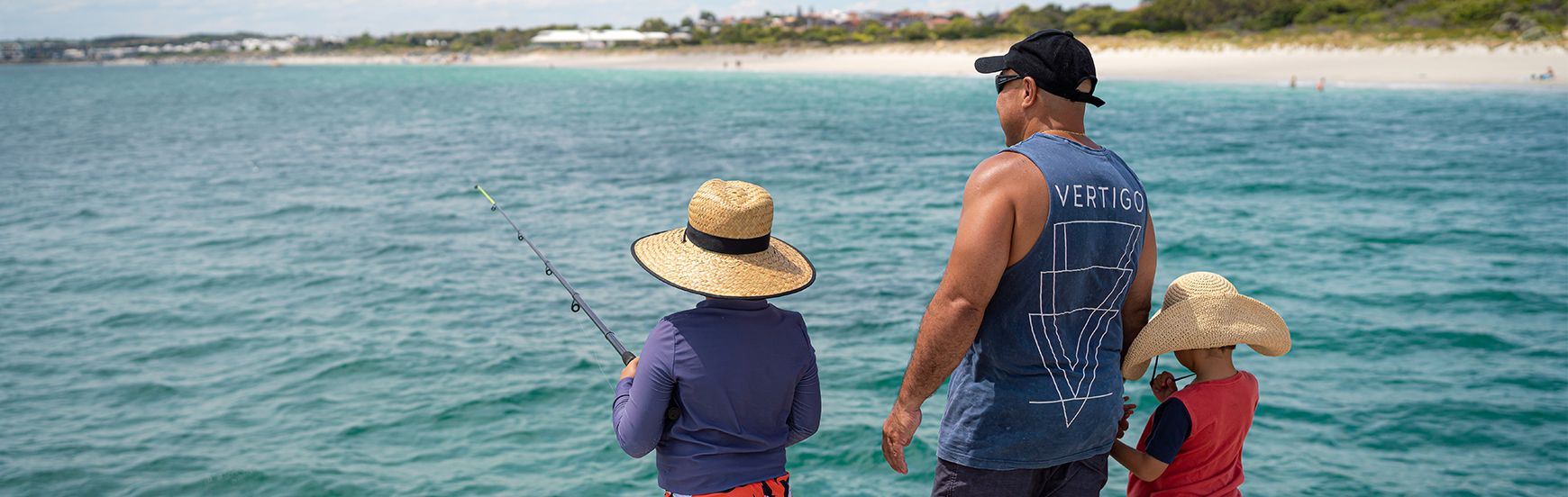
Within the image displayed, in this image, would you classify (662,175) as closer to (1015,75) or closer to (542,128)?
(542,128)

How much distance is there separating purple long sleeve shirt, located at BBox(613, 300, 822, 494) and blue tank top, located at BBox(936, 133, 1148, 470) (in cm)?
43

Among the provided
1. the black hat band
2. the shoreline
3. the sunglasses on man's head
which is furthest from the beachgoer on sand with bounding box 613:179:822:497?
the shoreline

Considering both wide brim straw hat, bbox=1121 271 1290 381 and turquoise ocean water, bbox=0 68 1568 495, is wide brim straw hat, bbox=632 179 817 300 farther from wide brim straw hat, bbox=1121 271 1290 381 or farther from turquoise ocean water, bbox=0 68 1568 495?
turquoise ocean water, bbox=0 68 1568 495

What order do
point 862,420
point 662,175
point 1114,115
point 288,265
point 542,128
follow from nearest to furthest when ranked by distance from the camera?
point 862,420 → point 288,265 → point 662,175 → point 542,128 → point 1114,115

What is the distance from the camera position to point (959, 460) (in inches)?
91.0

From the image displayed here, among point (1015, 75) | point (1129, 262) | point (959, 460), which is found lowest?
point (959, 460)

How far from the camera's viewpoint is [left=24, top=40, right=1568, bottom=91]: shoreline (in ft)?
128

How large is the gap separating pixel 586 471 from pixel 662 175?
12.3 m

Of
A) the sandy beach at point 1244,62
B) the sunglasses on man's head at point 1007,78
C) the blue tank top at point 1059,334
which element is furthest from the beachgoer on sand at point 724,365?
the sandy beach at point 1244,62

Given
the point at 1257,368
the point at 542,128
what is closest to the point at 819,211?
the point at 1257,368

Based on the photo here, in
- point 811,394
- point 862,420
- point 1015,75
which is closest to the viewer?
point 1015,75

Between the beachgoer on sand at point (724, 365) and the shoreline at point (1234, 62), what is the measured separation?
4415 cm

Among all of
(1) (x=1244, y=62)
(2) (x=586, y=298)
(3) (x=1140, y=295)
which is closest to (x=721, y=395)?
(3) (x=1140, y=295)

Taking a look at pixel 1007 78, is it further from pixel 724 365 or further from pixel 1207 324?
pixel 724 365
